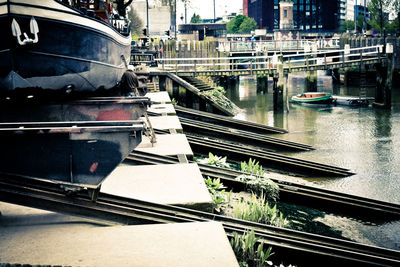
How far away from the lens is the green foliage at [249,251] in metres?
5.18

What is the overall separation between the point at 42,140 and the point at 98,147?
621 mm

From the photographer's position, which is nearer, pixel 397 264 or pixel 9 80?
pixel 397 264

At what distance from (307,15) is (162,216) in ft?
384

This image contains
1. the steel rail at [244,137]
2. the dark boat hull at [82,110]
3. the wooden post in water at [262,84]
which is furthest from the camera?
the wooden post in water at [262,84]

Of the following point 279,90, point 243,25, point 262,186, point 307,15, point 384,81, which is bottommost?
point 262,186

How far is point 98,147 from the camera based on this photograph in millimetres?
5207

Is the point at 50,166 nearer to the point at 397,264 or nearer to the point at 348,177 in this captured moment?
the point at 397,264

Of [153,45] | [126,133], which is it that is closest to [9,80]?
[126,133]

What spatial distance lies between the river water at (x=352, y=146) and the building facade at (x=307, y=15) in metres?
83.2

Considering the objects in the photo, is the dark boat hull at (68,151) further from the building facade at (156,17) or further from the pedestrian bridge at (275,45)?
the building facade at (156,17)

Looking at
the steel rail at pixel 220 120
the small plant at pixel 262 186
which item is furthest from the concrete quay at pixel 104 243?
the steel rail at pixel 220 120

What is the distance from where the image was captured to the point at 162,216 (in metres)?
5.74

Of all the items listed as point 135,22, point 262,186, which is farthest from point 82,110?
point 135,22

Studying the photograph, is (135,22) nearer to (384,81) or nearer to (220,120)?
(384,81)
